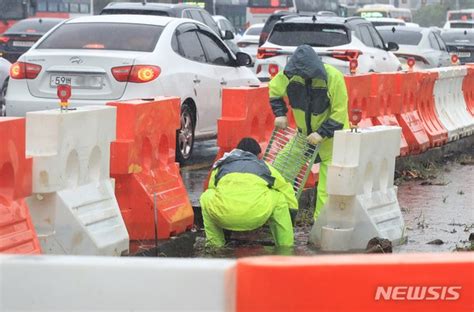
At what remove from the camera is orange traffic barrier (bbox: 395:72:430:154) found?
1470 cm

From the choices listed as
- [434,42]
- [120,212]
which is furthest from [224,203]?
[434,42]

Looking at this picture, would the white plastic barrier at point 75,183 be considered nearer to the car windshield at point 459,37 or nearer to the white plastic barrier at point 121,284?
the white plastic barrier at point 121,284

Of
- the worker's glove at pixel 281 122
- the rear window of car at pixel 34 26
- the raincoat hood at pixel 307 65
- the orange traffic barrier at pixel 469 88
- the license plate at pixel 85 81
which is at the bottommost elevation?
the rear window of car at pixel 34 26

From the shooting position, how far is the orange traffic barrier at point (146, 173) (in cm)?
874

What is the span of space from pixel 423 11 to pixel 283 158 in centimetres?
8849

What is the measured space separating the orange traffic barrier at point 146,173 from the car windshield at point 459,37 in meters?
26.0

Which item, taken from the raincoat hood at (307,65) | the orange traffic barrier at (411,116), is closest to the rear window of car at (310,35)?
the orange traffic barrier at (411,116)

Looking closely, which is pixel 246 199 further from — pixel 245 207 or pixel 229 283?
pixel 229 283

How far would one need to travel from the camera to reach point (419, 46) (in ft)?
92.5

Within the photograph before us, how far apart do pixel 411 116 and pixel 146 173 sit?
22.4ft

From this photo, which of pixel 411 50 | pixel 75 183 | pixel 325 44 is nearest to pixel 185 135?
pixel 75 183

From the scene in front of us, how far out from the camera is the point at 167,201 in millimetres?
9148

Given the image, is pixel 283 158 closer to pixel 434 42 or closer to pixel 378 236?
pixel 378 236

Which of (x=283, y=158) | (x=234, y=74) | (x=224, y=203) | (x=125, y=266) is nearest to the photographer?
(x=125, y=266)
